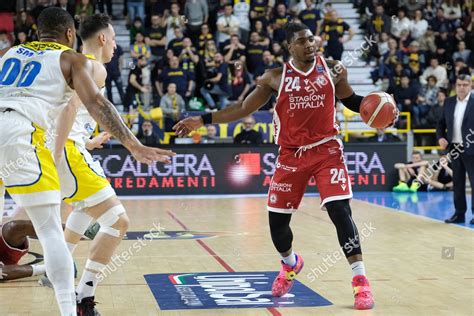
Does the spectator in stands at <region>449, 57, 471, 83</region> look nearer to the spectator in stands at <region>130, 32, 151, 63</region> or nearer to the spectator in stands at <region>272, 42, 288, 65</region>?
the spectator in stands at <region>272, 42, 288, 65</region>

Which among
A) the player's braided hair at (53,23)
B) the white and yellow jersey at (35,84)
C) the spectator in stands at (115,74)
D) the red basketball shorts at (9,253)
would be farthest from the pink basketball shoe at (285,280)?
the spectator in stands at (115,74)

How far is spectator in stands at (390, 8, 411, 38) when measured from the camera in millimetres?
23344

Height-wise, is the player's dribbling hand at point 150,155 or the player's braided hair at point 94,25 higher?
the player's braided hair at point 94,25

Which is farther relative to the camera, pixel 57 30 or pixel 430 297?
pixel 430 297

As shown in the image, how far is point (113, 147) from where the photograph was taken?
1797cm

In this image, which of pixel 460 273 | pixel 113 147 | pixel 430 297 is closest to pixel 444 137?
pixel 460 273

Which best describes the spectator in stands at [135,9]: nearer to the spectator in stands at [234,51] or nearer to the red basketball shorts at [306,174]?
the spectator in stands at [234,51]

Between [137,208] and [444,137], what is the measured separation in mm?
5642

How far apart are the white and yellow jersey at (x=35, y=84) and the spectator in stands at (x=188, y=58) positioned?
1515cm

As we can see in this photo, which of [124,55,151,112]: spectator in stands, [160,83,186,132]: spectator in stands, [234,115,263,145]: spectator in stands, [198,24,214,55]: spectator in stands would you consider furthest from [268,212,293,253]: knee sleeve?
[198,24,214,55]: spectator in stands

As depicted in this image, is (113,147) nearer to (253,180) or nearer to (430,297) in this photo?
(253,180)

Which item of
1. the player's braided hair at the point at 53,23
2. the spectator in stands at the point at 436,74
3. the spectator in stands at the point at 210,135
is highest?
the player's braided hair at the point at 53,23

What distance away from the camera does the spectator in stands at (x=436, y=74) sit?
22.0 metres

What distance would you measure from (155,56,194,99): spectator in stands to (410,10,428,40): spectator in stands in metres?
7.03
